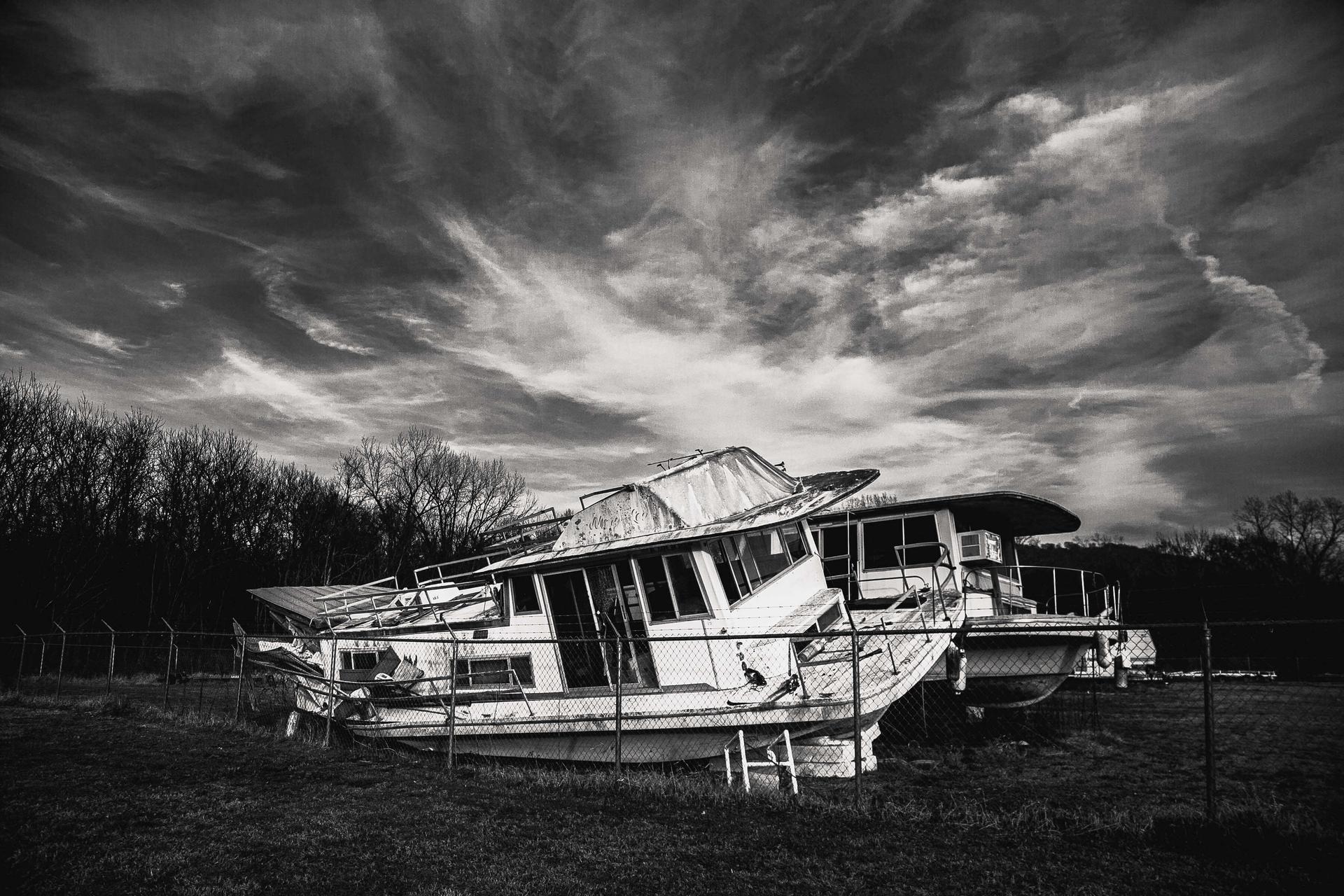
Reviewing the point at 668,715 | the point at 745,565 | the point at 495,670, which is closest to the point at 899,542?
the point at 745,565

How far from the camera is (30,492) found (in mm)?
30797

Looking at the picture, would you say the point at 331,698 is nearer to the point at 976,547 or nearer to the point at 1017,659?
the point at 1017,659

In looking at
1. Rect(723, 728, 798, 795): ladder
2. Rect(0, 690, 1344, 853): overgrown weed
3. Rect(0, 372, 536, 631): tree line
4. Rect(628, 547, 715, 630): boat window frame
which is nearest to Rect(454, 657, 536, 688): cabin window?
Rect(0, 690, 1344, 853): overgrown weed

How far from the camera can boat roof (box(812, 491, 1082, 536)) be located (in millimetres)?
14508

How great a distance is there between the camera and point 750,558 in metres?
10.6

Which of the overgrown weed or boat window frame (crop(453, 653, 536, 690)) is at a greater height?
boat window frame (crop(453, 653, 536, 690))

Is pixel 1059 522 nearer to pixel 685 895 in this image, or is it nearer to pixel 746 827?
pixel 746 827

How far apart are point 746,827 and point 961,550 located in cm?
1001

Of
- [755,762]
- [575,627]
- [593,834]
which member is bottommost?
[755,762]

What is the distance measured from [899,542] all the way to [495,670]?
8.45 m

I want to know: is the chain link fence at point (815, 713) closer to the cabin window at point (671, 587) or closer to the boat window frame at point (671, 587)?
the boat window frame at point (671, 587)

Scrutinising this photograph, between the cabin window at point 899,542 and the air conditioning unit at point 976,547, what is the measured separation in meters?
0.57

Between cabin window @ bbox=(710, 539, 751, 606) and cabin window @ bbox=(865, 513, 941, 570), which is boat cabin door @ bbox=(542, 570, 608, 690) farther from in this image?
cabin window @ bbox=(865, 513, 941, 570)

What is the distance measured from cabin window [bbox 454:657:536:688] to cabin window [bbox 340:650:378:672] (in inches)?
103
